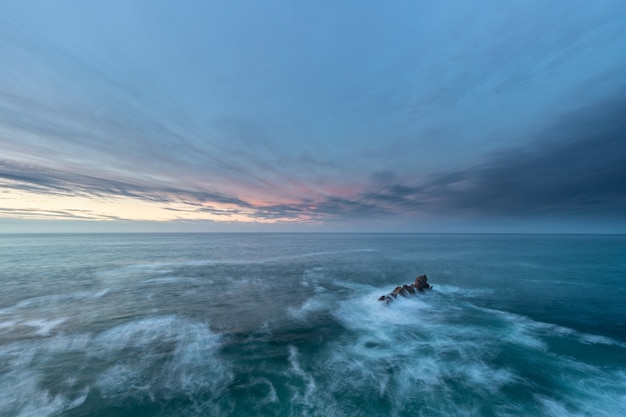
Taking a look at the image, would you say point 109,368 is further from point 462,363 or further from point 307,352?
point 462,363

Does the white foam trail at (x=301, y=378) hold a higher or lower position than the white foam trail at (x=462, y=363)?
lower

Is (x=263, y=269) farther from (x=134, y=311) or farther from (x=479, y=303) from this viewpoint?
(x=479, y=303)

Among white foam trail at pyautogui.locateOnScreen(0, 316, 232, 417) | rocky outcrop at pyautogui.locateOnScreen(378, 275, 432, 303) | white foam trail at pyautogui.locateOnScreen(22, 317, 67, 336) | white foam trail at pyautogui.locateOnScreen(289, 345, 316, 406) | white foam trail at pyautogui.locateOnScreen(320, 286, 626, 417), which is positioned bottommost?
white foam trail at pyautogui.locateOnScreen(22, 317, 67, 336)

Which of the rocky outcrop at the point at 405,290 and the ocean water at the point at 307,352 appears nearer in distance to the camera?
the ocean water at the point at 307,352

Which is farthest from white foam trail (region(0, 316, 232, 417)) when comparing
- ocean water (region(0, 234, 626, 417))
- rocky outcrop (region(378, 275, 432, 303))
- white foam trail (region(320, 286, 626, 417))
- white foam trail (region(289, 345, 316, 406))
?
rocky outcrop (region(378, 275, 432, 303))

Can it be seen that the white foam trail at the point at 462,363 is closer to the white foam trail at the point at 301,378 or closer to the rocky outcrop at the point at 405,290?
the white foam trail at the point at 301,378

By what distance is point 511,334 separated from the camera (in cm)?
2311

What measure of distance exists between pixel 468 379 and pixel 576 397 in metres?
5.91

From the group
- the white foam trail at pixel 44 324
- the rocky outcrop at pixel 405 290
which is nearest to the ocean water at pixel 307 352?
the white foam trail at pixel 44 324

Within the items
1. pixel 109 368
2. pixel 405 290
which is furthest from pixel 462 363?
pixel 109 368

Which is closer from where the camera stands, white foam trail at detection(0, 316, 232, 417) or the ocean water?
the ocean water

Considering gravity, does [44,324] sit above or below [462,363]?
below

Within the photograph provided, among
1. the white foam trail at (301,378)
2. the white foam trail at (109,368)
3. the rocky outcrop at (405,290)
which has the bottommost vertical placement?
the white foam trail at (109,368)

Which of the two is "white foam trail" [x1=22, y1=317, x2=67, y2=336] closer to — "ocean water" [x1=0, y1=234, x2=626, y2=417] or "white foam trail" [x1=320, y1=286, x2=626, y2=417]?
"ocean water" [x1=0, y1=234, x2=626, y2=417]
